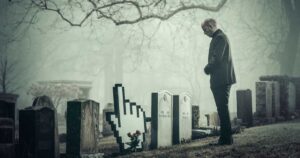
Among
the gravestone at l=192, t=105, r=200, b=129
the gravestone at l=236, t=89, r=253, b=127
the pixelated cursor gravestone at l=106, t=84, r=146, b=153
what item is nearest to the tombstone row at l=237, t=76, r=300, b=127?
the gravestone at l=236, t=89, r=253, b=127

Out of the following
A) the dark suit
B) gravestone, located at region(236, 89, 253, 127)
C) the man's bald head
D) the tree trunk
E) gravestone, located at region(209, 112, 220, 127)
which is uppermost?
the tree trunk

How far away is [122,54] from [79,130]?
90.5ft

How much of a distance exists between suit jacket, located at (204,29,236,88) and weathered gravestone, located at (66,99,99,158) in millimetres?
2642

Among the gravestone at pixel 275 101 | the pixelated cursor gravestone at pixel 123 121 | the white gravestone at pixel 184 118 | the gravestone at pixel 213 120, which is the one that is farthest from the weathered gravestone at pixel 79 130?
the gravestone at pixel 275 101

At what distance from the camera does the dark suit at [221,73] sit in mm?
7012

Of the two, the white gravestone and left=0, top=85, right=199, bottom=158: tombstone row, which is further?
the white gravestone

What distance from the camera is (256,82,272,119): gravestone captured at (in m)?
12.2

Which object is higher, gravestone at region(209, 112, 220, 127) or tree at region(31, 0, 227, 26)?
tree at region(31, 0, 227, 26)

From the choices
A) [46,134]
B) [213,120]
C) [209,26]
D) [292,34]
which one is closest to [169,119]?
[209,26]

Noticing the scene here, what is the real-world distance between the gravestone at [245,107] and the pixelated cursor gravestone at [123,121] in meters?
4.75

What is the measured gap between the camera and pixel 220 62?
23.1ft

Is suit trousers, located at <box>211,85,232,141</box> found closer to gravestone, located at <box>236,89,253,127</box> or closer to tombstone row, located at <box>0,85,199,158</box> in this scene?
tombstone row, located at <box>0,85,199,158</box>

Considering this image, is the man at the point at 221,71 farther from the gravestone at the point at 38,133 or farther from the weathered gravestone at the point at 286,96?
the weathered gravestone at the point at 286,96

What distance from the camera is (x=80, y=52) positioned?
3284 cm
